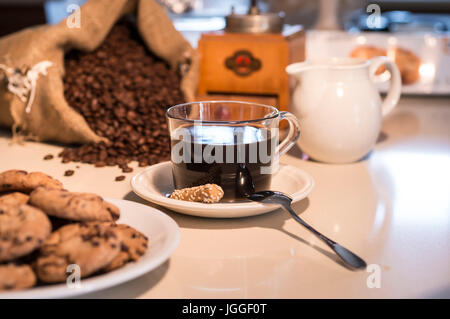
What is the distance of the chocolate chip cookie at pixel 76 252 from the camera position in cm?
57

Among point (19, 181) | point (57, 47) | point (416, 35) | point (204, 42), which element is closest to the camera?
point (19, 181)

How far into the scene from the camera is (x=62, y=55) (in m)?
1.33

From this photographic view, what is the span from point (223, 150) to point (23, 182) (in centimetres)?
31

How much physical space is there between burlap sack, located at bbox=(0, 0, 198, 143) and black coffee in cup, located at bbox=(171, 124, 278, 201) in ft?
1.47

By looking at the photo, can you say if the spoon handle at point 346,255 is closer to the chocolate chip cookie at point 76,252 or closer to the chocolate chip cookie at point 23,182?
the chocolate chip cookie at point 76,252

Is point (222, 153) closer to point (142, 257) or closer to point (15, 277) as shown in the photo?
point (142, 257)

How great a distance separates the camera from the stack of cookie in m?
0.56

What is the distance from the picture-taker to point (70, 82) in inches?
52.2

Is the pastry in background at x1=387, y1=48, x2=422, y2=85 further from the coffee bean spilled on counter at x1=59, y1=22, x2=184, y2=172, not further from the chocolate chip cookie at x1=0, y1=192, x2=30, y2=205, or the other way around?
the chocolate chip cookie at x1=0, y1=192, x2=30, y2=205

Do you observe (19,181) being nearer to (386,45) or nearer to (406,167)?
(406,167)

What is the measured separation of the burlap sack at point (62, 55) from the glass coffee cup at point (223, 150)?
434mm

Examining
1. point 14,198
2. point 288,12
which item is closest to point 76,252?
point 14,198
